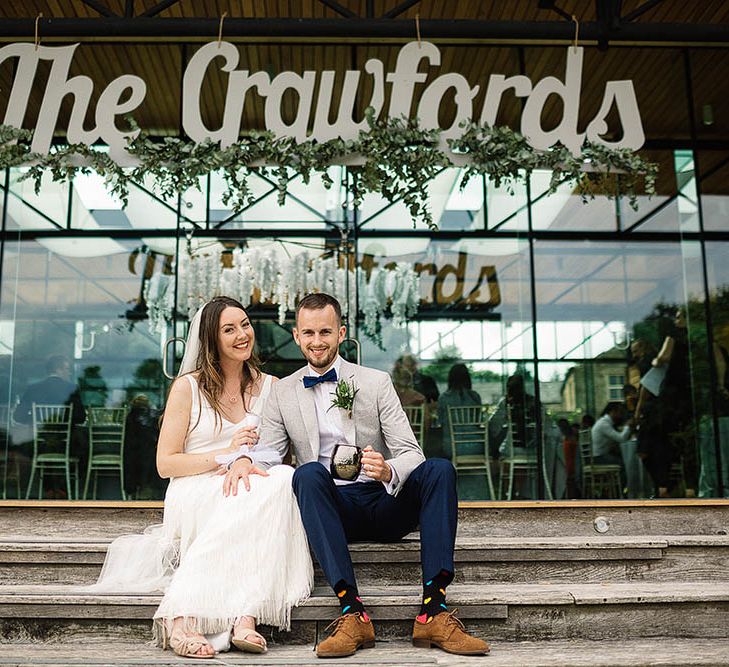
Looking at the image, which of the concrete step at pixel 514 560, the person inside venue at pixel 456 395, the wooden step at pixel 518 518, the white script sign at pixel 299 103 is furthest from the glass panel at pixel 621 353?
the concrete step at pixel 514 560

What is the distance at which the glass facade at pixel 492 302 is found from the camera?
6.74m

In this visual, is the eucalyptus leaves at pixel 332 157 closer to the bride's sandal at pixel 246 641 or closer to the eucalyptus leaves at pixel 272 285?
the eucalyptus leaves at pixel 272 285

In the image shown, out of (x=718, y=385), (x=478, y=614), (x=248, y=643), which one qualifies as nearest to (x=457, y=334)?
(x=718, y=385)

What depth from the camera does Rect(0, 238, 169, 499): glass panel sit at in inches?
255

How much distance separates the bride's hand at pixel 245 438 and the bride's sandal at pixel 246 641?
662 mm

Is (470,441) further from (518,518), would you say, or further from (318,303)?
(318,303)

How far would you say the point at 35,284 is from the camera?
22.5ft

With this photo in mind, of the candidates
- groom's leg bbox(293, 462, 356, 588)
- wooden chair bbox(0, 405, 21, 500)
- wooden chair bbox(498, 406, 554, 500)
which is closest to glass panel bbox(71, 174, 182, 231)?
wooden chair bbox(0, 405, 21, 500)

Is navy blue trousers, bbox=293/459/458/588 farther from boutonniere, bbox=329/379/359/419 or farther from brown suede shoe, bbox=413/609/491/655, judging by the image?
boutonniere, bbox=329/379/359/419

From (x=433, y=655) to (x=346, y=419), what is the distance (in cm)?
99

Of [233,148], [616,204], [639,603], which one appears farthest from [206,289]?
[639,603]

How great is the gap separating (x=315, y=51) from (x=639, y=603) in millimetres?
5462

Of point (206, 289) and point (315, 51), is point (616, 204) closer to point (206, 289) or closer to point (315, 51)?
point (315, 51)

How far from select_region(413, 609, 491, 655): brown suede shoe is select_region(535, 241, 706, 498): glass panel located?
4.44m
